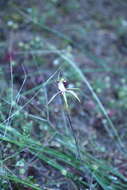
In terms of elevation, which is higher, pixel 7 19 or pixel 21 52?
pixel 7 19

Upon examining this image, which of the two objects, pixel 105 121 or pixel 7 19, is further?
pixel 7 19

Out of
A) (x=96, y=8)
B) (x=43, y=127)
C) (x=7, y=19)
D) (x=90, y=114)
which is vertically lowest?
(x=43, y=127)

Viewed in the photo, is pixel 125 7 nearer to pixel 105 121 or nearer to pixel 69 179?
pixel 105 121

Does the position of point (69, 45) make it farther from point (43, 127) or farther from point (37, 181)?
point (37, 181)

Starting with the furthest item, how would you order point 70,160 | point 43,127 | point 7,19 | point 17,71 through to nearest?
point 7,19
point 17,71
point 43,127
point 70,160

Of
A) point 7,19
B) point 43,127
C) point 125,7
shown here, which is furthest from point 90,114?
point 125,7

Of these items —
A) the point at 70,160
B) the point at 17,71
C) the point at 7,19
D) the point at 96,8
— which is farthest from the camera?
the point at 96,8

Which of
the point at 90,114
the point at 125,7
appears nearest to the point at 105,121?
the point at 90,114
